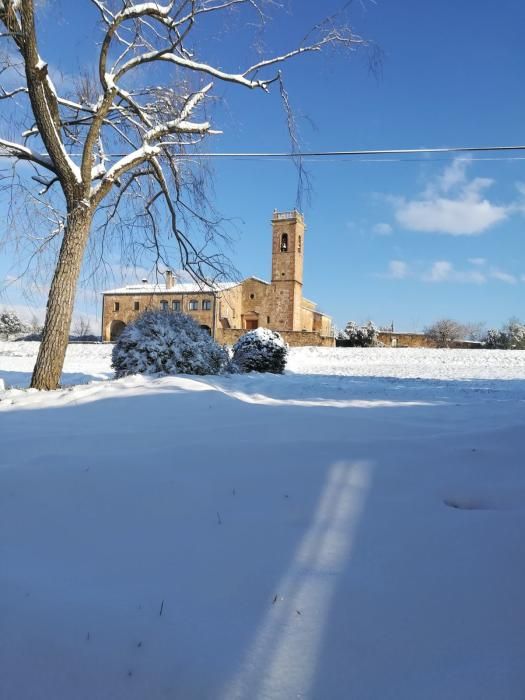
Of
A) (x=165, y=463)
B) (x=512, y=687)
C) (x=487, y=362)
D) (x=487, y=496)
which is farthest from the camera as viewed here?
(x=487, y=362)

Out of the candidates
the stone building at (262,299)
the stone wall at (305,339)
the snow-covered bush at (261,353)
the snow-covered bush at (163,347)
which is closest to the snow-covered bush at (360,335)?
the stone wall at (305,339)

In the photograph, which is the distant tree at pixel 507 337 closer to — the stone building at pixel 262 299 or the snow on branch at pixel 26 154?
the stone building at pixel 262 299

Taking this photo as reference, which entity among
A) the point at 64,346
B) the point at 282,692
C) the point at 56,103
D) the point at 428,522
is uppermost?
the point at 56,103

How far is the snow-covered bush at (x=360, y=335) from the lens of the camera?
104 feet

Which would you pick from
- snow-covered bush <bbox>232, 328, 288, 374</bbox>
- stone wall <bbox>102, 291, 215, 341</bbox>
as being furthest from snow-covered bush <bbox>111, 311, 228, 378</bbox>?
stone wall <bbox>102, 291, 215, 341</bbox>

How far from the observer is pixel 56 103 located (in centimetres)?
609

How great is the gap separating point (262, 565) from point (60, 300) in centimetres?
503

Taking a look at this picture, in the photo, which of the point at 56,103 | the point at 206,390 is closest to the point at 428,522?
the point at 206,390

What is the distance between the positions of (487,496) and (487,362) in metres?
16.3

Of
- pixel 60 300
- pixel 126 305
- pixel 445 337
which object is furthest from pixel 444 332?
pixel 60 300

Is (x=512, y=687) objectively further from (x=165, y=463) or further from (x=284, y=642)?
(x=165, y=463)

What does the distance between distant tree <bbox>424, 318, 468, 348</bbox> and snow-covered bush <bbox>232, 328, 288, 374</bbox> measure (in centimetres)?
2296

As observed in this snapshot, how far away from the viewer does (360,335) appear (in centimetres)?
3212

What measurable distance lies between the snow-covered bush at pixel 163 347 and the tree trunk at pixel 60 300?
1470mm
